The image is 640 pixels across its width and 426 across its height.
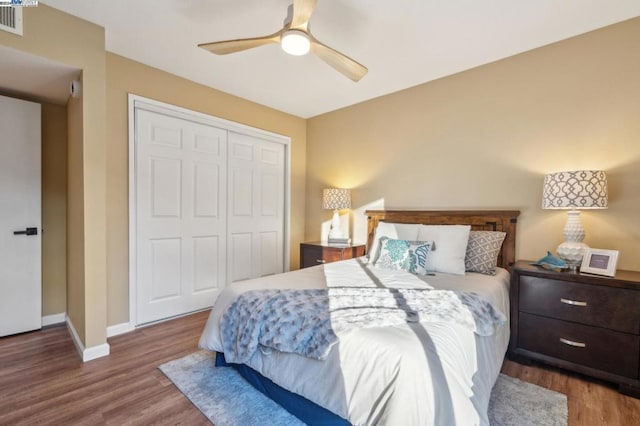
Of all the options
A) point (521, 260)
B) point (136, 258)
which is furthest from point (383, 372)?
point (136, 258)

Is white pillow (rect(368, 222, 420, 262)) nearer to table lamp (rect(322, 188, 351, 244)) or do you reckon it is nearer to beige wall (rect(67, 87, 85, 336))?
table lamp (rect(322, 188, 351, 244))

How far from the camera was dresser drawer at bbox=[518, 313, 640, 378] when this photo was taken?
1875mm

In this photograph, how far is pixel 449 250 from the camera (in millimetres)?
2521

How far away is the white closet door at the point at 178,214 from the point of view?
9.61 feet

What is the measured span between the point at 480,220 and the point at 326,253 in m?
1.68

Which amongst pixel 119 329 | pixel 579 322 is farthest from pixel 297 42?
pixel 119 329

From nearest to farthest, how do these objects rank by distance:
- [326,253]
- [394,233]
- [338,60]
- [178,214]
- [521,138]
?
[338,60], [521,138], [394,233], [178,214], [326,253]

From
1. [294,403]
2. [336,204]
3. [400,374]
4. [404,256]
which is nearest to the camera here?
[400,374]

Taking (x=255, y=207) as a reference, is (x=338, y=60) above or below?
above

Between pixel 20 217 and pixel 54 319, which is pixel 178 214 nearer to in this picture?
pixel 20 217

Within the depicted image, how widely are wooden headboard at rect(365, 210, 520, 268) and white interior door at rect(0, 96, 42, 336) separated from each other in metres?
3.60

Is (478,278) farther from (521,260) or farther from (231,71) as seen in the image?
(231,71)

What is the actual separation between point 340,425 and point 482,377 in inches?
28.5

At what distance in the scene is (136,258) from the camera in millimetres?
2871
